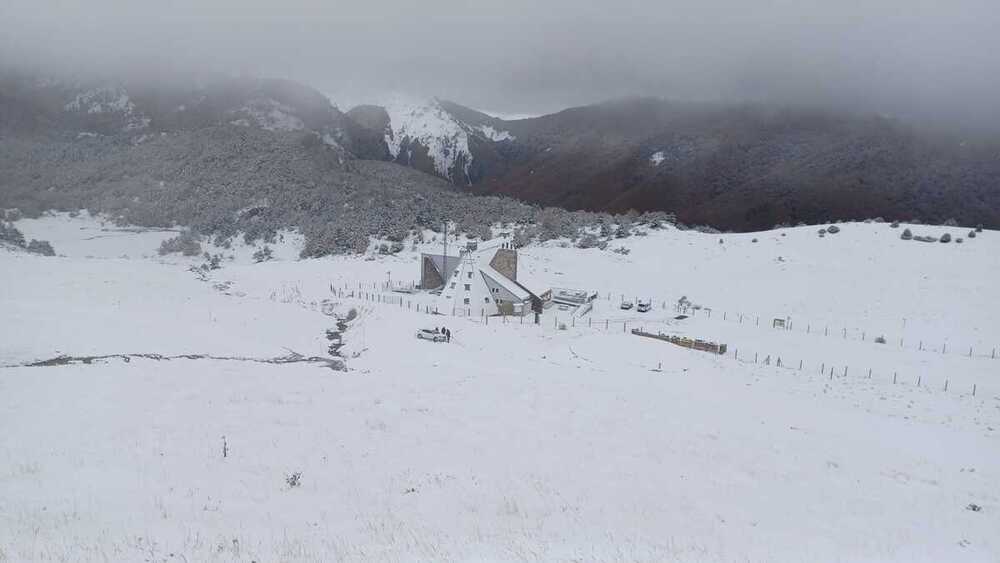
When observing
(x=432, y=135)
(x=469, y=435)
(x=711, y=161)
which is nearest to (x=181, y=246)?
(x=469, y=435)

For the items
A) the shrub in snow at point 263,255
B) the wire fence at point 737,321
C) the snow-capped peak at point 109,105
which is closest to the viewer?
the wire fence at point 737,321

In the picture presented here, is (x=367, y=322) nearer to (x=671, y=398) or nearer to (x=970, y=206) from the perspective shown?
(x=671, y=398)

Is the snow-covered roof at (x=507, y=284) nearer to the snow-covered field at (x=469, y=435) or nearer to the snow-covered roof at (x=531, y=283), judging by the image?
the snow-covered roof at (x=531, y=283)

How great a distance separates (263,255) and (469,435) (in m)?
59.8

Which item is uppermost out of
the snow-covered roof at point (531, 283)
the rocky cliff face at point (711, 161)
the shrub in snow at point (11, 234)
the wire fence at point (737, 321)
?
the rocky cliff face at point (711, 161)

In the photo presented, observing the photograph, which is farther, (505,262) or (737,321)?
(505,262)

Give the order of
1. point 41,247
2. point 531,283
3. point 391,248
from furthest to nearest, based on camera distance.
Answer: point 391,248 → point 41,247 → point 531,283

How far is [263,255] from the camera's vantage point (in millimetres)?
68750

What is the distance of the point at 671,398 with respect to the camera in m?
23.1

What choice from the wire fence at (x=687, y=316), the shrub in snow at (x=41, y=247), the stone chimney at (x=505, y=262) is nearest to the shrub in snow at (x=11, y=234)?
the shrub in snow at (x=41, y=247)

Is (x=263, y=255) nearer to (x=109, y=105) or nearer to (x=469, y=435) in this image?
(x=469, y=435)

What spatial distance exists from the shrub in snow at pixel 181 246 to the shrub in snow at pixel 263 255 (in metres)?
6.66

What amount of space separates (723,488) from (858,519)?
258 cm

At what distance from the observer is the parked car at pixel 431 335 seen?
32875 millimetres
